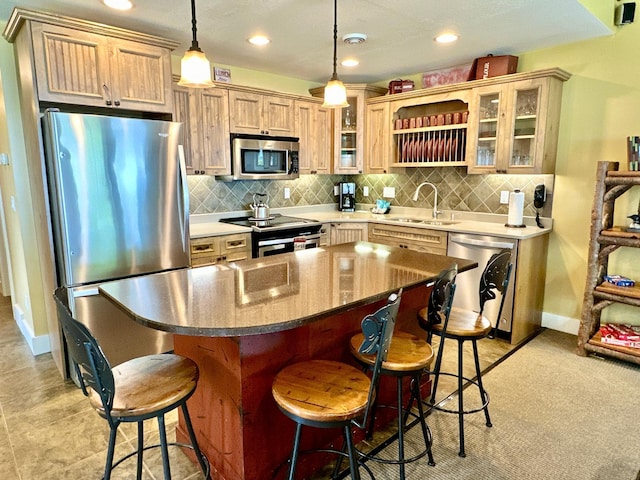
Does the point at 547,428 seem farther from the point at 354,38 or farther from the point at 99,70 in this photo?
the point at 99,70

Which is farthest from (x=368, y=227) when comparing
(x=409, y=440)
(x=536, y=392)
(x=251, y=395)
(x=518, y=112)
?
(x=251, y=395)

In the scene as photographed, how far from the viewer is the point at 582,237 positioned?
352 cm

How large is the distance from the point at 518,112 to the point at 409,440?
112 inches

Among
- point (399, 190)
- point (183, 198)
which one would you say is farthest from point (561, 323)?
point (183, 198)

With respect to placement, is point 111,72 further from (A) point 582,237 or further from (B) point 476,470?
(A) point 582,237

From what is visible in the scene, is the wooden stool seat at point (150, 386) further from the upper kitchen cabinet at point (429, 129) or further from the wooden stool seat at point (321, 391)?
the upper kitchen cabinet at point (429, 129)

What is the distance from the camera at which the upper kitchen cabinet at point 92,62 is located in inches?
97.4

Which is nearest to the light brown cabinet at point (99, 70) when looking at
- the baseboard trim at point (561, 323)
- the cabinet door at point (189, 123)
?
the cabinet door at point (189, 123)

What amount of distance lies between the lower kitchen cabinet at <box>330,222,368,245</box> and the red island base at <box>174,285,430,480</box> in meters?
2.31

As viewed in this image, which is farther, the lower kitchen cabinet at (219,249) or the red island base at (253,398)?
the lower kitchen cabinet at (219,249)

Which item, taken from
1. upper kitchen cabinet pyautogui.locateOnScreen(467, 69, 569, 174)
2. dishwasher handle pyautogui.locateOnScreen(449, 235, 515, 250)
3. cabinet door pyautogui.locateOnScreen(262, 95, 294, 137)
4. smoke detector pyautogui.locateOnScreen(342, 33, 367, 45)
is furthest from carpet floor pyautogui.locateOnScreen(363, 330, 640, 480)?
cabinet door pyautogui.locateOnScreen(262, 95, 294, 137)

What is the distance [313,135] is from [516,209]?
7.26 ft

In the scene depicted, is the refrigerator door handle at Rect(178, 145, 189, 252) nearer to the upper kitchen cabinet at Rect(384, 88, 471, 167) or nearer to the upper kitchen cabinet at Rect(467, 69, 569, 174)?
the upper kitchen cabinet at Rect(384, 88, 471, 167)

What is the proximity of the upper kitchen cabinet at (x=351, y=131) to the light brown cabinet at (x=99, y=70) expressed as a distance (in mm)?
2105
